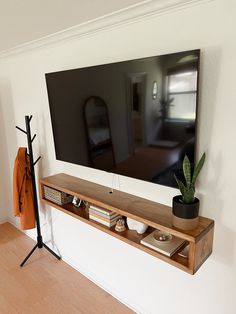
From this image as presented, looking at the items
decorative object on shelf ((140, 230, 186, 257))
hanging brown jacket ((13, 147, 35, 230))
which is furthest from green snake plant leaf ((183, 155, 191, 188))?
hanging brown jacket ((13, 147, 35, 230))

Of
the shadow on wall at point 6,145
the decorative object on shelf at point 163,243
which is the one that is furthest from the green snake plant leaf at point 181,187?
the shadow on wall at point 6,145

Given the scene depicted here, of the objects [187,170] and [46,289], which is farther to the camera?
[46,289]

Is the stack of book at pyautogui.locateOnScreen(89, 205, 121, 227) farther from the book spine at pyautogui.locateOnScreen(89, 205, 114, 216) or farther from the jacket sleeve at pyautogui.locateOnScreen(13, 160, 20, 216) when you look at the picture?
the jacket sleeve at pyautogui.locateOnScreen(13, 160, 20, 216)

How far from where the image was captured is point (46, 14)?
148 cm

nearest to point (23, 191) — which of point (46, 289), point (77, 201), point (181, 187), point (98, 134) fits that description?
point (77, 201)

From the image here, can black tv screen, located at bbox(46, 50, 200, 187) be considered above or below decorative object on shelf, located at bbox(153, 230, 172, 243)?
above

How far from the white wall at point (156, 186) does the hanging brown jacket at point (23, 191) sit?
0.59 ft

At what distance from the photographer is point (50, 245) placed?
2.76 meters

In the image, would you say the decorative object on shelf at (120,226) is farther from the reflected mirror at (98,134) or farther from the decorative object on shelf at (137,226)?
the reflected mirror at (98,134)

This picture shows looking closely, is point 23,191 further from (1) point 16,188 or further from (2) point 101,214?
(2) point 101,214

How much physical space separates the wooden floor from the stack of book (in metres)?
0.82

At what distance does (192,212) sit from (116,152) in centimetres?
63

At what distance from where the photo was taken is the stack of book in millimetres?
1683

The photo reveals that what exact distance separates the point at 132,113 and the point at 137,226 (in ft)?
2.35
